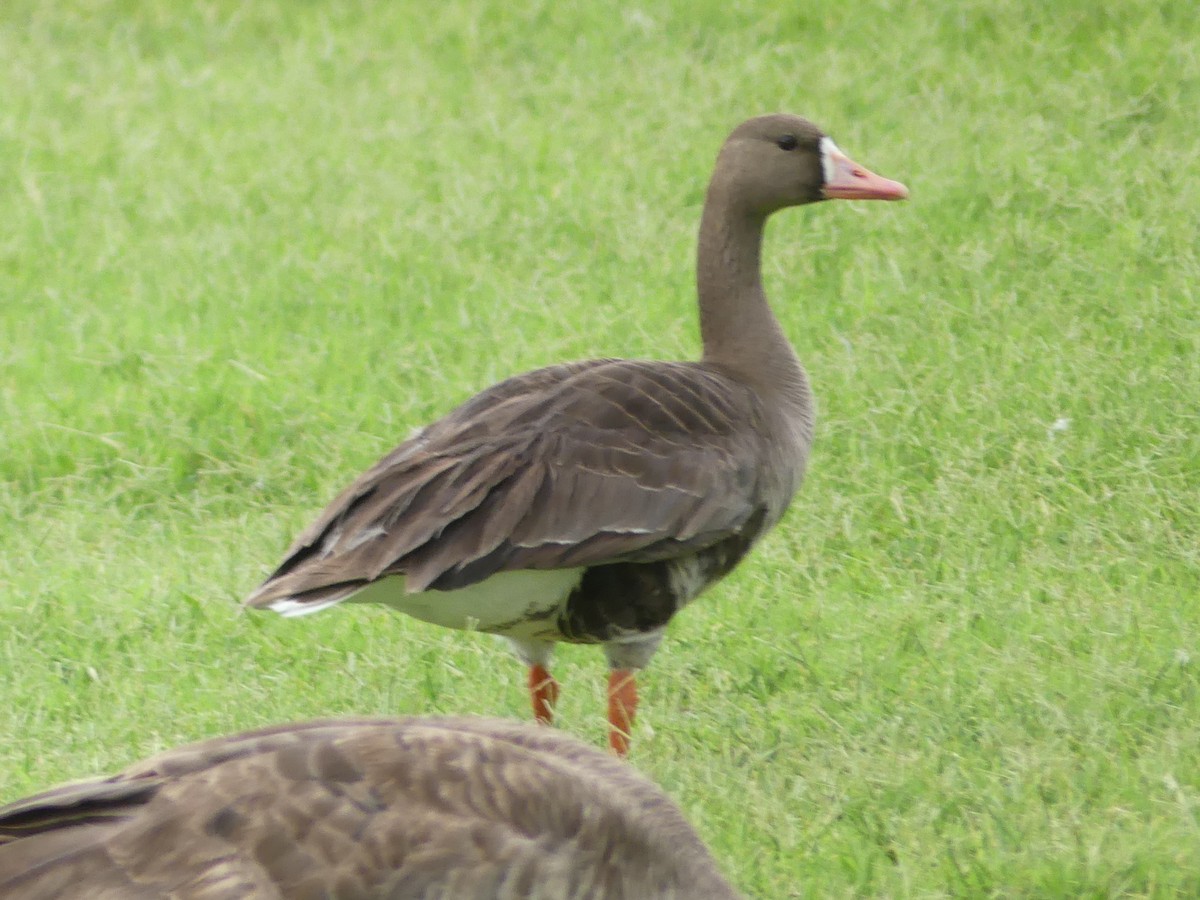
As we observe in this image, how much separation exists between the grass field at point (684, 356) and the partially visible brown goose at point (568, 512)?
0.45 meters

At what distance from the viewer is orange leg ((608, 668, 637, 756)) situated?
468 centimetres

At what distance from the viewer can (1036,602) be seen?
5.24m

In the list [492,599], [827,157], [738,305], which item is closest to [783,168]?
[827,157]

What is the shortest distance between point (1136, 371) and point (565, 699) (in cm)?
243

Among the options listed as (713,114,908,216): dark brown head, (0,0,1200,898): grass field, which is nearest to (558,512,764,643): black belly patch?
(0,0,1200,898): grass field

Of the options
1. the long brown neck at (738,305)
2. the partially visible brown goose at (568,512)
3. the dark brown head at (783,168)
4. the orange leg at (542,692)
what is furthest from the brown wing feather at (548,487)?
the dark brown head at (783,168)

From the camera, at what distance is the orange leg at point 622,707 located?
15.3 ft

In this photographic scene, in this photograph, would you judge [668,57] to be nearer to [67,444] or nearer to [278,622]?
[67,444]

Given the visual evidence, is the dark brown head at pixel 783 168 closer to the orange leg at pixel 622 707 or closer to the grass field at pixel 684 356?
the grass field at pixel 684 356

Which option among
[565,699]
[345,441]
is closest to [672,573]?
[565,699]

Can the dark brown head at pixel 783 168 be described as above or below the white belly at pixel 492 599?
above

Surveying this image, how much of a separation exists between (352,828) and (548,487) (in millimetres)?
1572

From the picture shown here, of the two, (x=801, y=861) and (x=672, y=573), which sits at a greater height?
(x=672, y=573)

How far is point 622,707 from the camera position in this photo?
4711mm
